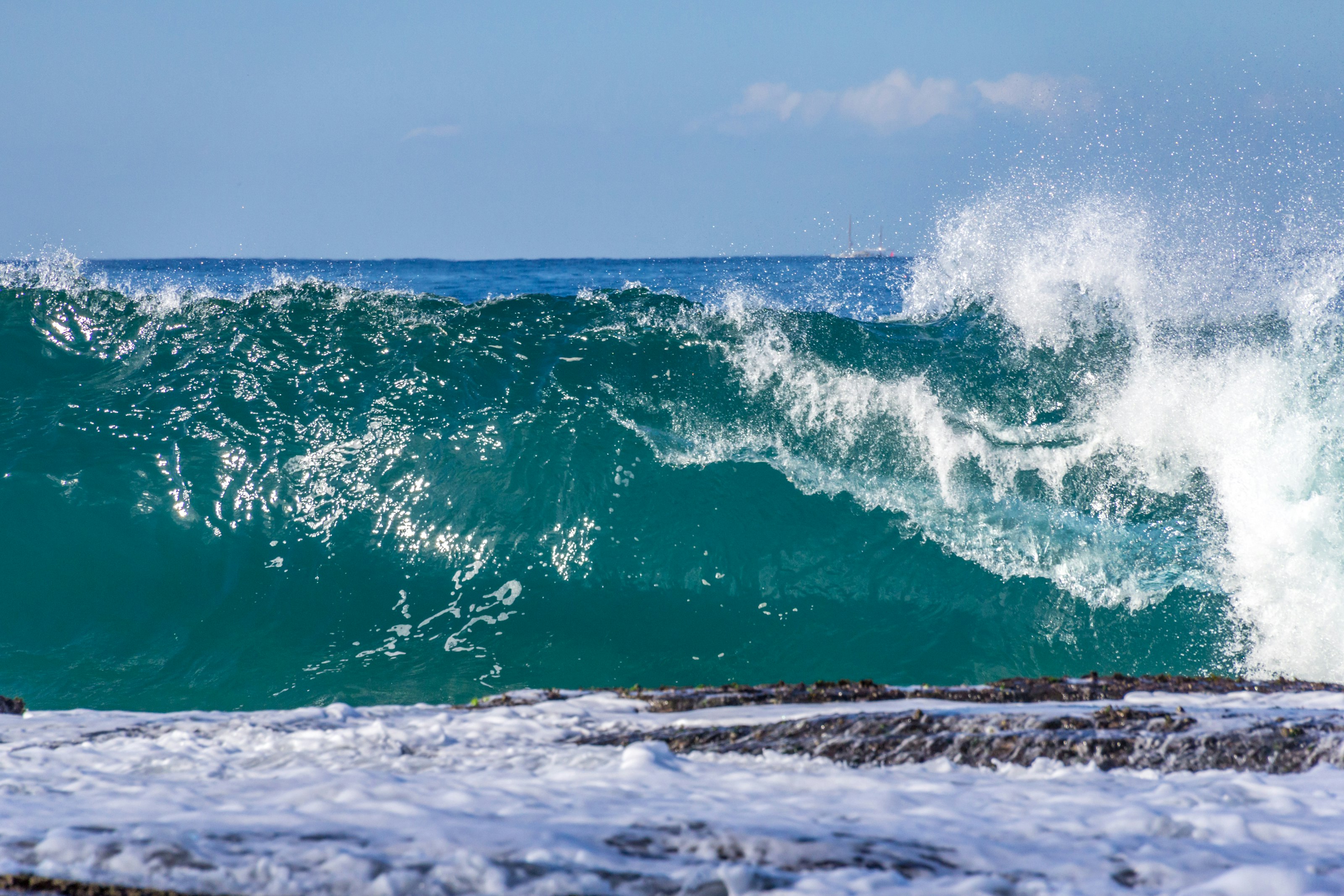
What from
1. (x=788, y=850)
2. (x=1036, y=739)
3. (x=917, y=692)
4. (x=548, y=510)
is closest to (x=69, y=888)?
(x=788, y=850)

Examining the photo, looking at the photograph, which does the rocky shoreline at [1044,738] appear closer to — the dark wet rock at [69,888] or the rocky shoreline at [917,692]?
the rocky shoreline at [917,692]

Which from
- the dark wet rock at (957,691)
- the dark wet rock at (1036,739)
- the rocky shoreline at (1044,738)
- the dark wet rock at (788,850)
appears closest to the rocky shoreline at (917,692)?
the dark wet rock at (957,691)

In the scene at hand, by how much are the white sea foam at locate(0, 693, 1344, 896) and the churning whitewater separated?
271 cm

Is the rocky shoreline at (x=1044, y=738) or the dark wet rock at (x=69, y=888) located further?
the rocky shoreline at (x=1044, y=738)

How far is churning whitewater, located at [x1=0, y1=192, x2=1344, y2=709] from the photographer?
6594mm

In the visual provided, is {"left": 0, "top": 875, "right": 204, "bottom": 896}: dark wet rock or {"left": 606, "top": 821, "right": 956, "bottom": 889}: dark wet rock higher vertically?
{"left": 606, "top": 821, "right": 956, "bottom": 889}: dark wet rock

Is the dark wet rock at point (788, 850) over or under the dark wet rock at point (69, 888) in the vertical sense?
over

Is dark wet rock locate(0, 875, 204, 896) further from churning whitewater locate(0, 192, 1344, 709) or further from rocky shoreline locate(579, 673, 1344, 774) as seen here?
churning whitewater locate(0, 192, 1344, 709)

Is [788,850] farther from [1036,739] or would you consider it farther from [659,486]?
[659,486]

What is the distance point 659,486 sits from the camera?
8.05 metres

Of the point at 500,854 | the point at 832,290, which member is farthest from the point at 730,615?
the point at 832,290

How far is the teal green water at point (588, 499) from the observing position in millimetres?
6566

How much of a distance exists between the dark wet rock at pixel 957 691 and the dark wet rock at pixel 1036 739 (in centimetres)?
38

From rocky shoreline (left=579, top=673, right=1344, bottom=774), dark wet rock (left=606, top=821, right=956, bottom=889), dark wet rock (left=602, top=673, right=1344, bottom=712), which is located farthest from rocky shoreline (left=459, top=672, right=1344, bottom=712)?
dark wet rock (left=606, top=821, right=956, bottom=889)
